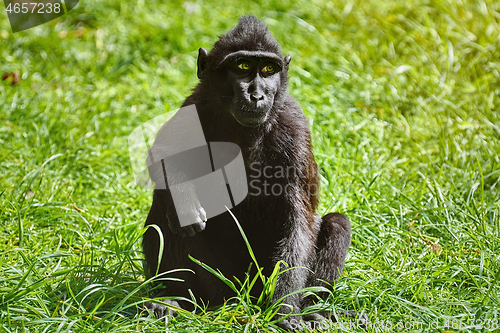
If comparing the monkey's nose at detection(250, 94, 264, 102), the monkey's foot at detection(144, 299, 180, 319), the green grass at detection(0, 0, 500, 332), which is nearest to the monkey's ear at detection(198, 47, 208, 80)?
the monkey's nose at detection(250, 94, 264, 102)

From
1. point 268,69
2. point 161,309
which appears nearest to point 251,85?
point 268,69

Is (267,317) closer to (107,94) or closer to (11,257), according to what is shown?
(11,257)

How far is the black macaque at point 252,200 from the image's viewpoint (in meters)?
3.68

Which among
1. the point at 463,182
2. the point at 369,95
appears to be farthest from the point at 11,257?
the point at 369,95

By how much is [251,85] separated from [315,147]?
7.98ft

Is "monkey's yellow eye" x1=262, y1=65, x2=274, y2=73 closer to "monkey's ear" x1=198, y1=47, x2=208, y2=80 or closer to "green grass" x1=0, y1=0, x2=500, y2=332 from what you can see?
"monkey's ear" x1=198, y1=47, x2=208, y2=80

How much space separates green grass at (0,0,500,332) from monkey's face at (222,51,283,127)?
1.27 metres

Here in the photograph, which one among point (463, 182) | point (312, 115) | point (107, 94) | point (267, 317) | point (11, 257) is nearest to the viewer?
point (267, 317)

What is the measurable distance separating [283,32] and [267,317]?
527cm

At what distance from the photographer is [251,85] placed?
3.62 metres

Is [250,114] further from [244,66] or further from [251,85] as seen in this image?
[244,66]

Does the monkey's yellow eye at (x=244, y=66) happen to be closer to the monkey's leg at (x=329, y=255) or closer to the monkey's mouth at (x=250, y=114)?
the monkey's mouth at (x=250, y=114)

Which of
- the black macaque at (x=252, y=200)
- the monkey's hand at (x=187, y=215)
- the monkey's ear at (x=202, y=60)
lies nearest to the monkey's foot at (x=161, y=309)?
the black macaque at (x=252, y=200)

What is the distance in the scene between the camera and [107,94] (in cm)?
683
